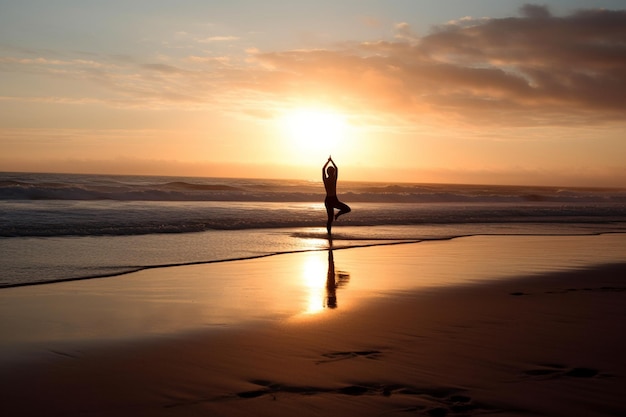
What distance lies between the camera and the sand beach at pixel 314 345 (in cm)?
405

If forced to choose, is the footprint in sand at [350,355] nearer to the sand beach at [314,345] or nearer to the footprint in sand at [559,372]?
the sand beach at [314,345]

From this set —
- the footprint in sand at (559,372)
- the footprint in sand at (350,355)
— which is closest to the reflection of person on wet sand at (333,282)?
the footprint in sand at (350,355)

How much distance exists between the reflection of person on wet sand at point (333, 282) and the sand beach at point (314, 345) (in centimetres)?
3

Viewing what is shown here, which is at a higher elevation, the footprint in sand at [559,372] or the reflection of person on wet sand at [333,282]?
the footprint in sand at [559,372]

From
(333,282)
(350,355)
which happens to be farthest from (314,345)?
(333,282)

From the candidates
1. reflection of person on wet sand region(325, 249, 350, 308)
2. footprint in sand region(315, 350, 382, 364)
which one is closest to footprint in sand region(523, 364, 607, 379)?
footprint in sand region(315, 350, 382, 364)

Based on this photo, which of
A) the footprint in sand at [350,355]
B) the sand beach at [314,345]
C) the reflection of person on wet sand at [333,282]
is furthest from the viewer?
the reflection of person on wet sand at [333,282]

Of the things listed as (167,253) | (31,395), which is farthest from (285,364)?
(167,253)

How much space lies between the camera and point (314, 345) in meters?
5.46

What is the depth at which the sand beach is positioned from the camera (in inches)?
160

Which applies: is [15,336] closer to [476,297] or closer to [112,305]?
[112,305]

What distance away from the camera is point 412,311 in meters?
7.02

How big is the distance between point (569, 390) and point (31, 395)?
3.74 m

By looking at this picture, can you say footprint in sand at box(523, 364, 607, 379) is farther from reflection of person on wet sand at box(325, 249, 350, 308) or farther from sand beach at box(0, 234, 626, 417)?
reflection of person on wet sand at box(325, 249, 350, 308)
